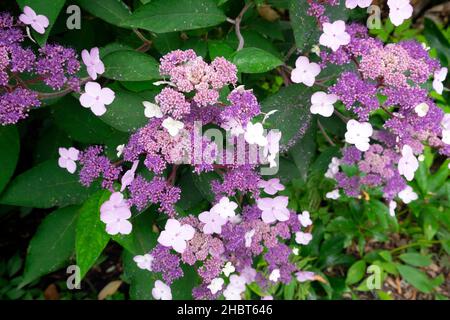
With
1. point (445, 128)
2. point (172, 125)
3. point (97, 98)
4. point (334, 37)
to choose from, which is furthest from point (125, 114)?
point (445, 128)

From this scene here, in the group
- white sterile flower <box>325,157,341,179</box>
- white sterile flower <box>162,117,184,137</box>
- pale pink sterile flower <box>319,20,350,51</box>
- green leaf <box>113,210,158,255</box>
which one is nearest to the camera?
white sterile flower <box>162,117,184,137</box>

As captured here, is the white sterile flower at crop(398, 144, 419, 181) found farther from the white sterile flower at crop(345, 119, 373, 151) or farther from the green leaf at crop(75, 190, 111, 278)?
the green leaf at crop(75, 190, 111, 278)

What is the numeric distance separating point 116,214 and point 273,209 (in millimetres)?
401

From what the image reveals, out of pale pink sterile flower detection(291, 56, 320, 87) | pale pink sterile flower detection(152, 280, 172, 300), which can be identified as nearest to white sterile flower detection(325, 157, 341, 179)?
pale pink sterile flower detection(291, 56, 320, 87)

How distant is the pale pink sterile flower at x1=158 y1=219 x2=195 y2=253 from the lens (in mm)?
1087

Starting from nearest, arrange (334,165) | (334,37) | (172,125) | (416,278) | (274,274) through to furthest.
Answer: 1. (172,125)
2. (334,37)
3. (274,274)
4. (334,165)
5. (416,278)

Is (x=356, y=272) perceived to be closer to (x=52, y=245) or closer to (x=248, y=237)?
(x=248, y=237)

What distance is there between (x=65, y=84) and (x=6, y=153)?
31 centimetres

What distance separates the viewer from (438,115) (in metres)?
1.18

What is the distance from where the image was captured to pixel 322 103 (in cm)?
119

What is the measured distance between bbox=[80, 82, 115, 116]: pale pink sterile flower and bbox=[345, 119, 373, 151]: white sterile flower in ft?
1.92

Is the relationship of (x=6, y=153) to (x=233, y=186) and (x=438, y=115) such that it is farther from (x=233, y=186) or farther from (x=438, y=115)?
(x=438, y=115)

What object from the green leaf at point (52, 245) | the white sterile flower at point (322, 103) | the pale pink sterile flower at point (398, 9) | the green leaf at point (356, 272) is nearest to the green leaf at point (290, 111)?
the white sterile flower at point (322, 103)
